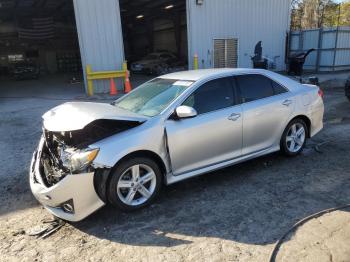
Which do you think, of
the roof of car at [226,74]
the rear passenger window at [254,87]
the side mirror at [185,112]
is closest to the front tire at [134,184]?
the side mirror at [185,112]

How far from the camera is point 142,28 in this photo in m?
31.8

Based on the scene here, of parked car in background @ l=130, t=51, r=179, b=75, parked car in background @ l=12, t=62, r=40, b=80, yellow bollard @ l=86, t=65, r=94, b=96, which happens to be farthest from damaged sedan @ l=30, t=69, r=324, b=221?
parked car in background @ l=12, t=62, r=40, b=80

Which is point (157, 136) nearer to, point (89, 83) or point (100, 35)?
point (89, 83)

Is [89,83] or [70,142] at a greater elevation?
[70,142]

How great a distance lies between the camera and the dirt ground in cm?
301

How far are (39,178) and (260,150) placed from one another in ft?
9.92

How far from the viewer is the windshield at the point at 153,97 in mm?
4094

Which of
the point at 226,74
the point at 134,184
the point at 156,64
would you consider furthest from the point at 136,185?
the point at 156,64

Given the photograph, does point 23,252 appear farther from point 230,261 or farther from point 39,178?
point 230,261

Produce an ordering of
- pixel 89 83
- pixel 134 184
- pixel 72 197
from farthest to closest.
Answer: pixel 89 83 → pixel 134 184 → pixel 72 197

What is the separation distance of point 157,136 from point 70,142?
3.24ft

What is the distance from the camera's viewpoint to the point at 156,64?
2178cm

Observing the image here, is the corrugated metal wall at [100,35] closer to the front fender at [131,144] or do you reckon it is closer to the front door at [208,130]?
the front door at [208,130]

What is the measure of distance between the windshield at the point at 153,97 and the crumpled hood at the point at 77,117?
11.8 inches
